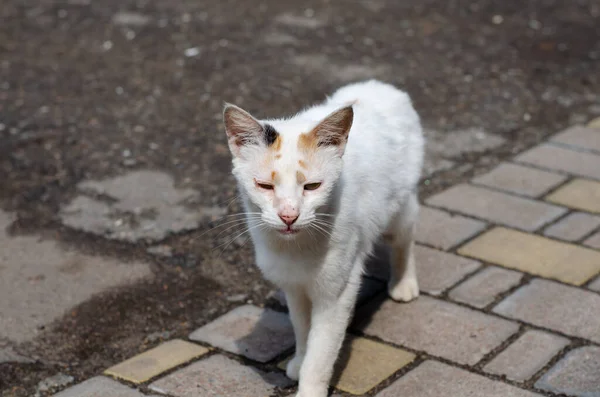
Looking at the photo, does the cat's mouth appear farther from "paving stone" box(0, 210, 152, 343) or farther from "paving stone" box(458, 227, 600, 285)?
"paving stone" box(458, 227, 600, 285)

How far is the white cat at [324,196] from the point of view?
9.38ft

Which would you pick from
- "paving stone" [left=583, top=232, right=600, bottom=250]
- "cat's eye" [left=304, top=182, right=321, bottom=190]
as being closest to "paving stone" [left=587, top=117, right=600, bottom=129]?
"paving stone" [left=583, top=232, right=600, bottom=250]

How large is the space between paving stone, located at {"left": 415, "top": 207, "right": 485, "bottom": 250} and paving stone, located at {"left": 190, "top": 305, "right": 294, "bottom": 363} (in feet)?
3.15

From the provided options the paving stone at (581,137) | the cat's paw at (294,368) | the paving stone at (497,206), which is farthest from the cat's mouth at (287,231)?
the paving stone at (581,137)

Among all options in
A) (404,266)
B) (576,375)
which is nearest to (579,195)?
(404,266)

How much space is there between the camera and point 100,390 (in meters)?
3.32

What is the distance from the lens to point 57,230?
4.54 metres

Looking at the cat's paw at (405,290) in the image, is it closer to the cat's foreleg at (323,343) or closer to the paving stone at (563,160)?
the cat's foreleg at (323,343)

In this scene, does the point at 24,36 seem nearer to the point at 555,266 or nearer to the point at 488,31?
the point at 488,31

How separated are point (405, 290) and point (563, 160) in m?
1.87

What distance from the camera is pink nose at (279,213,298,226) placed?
2789 mm

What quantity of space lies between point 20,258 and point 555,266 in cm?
253

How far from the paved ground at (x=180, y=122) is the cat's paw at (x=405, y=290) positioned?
1.01 ft

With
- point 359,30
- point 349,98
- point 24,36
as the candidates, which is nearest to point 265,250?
point 349,98
